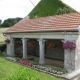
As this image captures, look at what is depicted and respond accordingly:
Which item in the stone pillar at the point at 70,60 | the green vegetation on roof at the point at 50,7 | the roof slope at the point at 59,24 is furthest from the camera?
the green vegetation on roof at the point at 50,7

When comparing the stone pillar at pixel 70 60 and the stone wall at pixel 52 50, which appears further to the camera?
the stone wall at pixel 52 50

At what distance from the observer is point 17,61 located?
53.3 feet

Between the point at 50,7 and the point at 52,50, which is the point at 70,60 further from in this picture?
the point at 50,7

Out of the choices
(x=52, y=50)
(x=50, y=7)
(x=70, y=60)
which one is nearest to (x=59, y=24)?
(x=70, y=60)

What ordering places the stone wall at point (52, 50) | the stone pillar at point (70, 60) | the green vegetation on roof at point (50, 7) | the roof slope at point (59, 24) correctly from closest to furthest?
the stone pillar at point (70, 60) → the roof slope at point (59, 24) → the stone wall at point (52, 50) → the green vegetation on roof at point (50, 7)

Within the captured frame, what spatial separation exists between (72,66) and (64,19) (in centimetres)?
475

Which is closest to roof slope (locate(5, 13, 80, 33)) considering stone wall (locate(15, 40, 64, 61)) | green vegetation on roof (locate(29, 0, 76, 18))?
stone wall (locate(15, 40, 64, 61))

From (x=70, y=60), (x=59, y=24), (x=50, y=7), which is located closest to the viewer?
(x=70, y=60)

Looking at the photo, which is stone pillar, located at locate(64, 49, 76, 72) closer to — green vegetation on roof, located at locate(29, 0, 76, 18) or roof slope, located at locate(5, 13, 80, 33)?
roof slope, located at locate(5, 13, 80, 33)

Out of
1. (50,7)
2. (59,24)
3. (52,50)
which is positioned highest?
(50,7)

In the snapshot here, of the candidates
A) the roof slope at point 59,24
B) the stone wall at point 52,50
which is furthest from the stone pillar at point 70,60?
the stone wall at point 52,50

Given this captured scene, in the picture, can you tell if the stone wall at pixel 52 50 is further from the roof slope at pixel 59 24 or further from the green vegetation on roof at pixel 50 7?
the green vegetation on roof at pixel 50 7

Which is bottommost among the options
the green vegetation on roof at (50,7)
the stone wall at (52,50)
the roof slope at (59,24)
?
the stone wall at (52,50)

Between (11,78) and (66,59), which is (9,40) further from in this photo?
(11,78)
